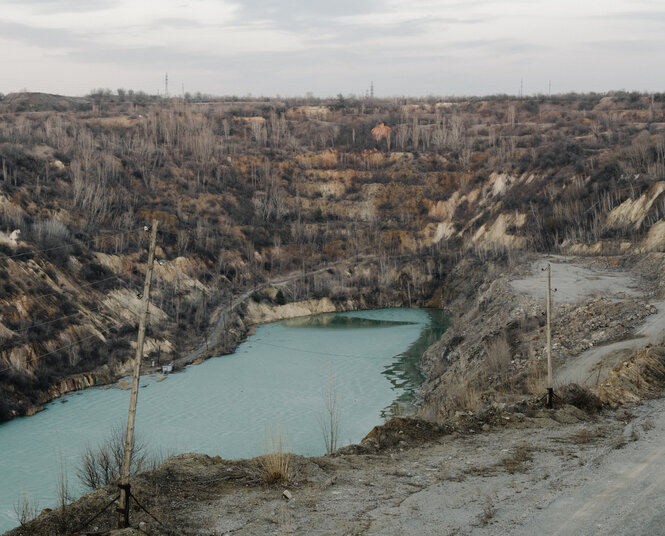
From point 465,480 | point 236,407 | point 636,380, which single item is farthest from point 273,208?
point 465,480

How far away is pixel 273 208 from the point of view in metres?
73.1

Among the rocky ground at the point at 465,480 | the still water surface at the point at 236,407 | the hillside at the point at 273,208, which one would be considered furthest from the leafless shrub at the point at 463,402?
the still water surface at the point at 236,407

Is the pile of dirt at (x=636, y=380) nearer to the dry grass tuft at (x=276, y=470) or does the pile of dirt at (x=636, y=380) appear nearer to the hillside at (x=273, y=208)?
the hillside at (x=273, y=208)

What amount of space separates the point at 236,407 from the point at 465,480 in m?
20.6

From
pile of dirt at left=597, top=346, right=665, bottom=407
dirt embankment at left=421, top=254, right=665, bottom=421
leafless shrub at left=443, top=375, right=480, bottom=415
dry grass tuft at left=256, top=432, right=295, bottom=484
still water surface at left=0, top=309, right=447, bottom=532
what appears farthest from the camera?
still water surface at left=0, top=309, right=447, bottom=532

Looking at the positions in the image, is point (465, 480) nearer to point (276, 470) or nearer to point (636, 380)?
point (276, 470)

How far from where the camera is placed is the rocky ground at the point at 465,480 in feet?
30.8

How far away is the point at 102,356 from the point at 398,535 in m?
30.8

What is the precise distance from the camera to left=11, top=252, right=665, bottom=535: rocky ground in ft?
30.8

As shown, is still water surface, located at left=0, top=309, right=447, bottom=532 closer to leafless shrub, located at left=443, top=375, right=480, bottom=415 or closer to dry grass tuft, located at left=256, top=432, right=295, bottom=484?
leafless shrub, located at left=443, top=375, right=480, bottom=415

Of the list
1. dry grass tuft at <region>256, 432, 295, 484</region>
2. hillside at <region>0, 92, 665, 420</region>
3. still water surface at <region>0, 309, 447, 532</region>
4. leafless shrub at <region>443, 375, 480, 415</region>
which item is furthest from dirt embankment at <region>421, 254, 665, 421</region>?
dry grass tuft at <region>256, 432, 295, 484</region>

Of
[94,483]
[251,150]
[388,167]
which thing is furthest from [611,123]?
[94,483]

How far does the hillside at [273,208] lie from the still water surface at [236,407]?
94.5 inches

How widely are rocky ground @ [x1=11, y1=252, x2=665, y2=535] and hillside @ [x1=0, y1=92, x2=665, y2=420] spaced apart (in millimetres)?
6245
